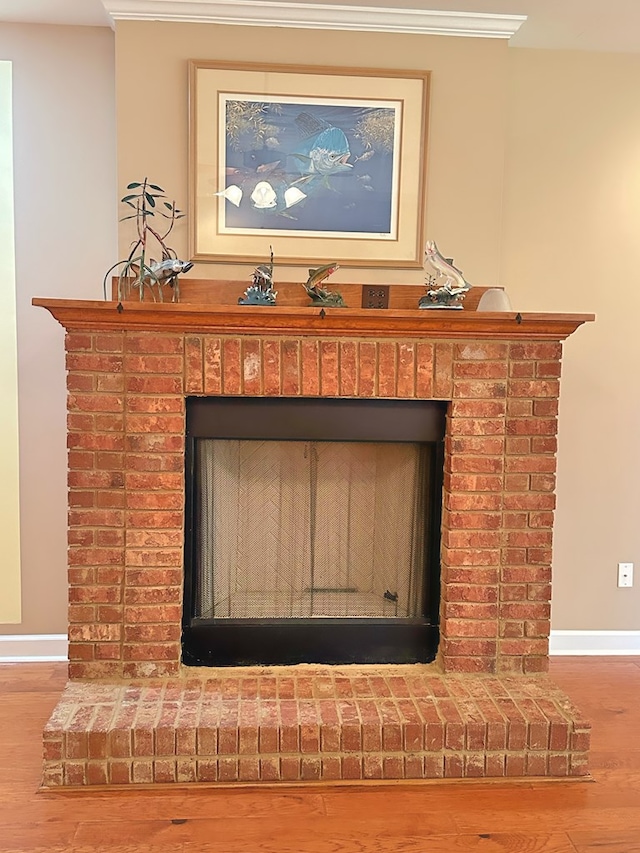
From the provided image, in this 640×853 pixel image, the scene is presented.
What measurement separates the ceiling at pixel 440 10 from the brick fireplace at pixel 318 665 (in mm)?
1121

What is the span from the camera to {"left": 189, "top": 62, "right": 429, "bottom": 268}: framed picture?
242cm

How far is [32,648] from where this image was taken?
275 centimetres

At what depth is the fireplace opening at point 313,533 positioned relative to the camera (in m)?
2.30

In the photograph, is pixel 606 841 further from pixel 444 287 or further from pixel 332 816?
pixel 444 287

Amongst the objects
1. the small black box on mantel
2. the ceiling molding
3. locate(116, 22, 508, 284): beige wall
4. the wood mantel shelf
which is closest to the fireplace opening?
the wood mantel shelf

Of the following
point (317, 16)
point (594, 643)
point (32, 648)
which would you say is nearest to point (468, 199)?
point (317, 16)

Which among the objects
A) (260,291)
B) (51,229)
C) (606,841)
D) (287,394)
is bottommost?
(606,841)

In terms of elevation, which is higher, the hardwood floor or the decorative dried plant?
the decorative dried plant

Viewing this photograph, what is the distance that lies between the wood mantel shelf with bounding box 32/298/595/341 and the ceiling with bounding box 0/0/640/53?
111 centimetres

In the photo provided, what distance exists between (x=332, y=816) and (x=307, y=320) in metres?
1.45

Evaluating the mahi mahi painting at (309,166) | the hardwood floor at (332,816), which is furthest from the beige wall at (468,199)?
the hardwood floor at (332,816)

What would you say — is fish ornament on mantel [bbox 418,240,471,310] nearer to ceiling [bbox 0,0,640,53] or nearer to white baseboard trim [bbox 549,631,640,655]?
ceiling [bbox 0,0,640,53]

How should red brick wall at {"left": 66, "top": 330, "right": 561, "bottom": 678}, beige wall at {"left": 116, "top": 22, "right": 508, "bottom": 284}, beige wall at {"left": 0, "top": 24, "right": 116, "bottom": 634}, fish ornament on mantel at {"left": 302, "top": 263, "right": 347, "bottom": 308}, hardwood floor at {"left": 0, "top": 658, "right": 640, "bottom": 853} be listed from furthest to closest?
beige wall at {"left": 0, "top": 24, "right": 116, "bottom": 634}, beige wall at {"left": 116, "top": 22, "right": 508, "bottom": 284}, fish ornament on mantel at {"left": 302, "top": 263, "right": 347, "bottom": 308}, red brick wall at {"left": 66, "top": 330, "right": 561, "bottom": 678}, hardwood floor at {"left": 0, "top": 658, "right": 640, "bottom": 853}

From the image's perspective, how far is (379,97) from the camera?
2.45m
